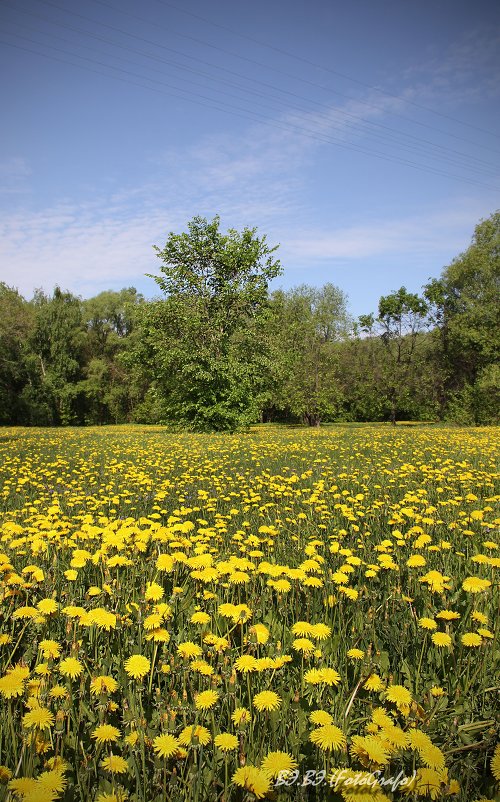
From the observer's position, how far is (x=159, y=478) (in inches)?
300

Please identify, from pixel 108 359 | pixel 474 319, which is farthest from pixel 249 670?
pixel 108 359

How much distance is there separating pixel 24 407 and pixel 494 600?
47.6m

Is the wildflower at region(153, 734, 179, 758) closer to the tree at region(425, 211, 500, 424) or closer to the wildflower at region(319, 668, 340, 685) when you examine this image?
the wildflower at region(319, 668, 340, 685)

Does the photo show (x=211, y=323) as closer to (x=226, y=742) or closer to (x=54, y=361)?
(x=226, y=742)

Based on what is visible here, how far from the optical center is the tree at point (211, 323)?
2183cm

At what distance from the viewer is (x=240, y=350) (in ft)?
75.6

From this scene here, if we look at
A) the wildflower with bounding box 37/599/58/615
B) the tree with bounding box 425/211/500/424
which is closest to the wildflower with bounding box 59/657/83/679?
the wildflower with bounding box 37/599/58/615

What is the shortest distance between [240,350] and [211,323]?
2.09m

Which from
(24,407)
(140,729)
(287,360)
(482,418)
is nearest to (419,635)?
(140,729)

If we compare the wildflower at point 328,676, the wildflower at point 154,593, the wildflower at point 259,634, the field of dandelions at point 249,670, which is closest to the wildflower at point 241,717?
the field of dandelions at point 249,670

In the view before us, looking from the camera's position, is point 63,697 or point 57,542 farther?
point 57,542

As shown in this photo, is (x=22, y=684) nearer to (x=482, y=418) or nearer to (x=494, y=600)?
(x=494, y=600)

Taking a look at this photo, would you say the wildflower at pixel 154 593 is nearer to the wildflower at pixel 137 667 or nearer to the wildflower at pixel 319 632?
the wildflower at pixel 137 667

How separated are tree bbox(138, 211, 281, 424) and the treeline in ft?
0.22
